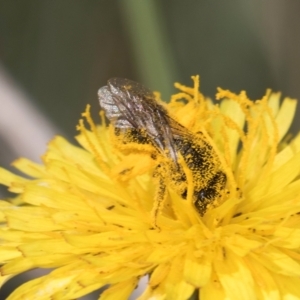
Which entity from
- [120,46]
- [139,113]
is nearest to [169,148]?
[139,113]

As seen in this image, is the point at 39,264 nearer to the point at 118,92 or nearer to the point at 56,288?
the point at 56,288

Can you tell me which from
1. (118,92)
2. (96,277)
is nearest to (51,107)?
(118,92)

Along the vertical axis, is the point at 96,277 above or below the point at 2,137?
below

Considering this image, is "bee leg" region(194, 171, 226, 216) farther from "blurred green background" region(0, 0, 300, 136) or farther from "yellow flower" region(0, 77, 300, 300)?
"blurred green background" region(0, 0, 300, 136)

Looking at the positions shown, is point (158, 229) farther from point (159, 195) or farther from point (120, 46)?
point (120, 46)

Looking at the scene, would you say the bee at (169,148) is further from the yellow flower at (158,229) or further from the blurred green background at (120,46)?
the blurred green background at (120,46)
